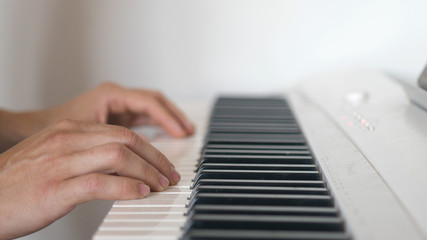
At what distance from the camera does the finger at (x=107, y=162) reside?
610 mm

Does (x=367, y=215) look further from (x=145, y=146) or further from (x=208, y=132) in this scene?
(x=208, y=132)

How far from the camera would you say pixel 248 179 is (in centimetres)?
65

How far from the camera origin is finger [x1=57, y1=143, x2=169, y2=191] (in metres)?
0.61

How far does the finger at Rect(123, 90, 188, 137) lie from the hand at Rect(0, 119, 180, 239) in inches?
12.4

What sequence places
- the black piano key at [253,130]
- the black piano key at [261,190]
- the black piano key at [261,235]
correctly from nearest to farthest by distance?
the black piano key at [261,235], the black piano key at [261,190], the black piano key at [253,130]

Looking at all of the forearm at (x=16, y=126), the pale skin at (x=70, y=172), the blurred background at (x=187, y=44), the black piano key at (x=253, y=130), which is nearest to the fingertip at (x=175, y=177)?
the pale skin at (x=70, y=172)

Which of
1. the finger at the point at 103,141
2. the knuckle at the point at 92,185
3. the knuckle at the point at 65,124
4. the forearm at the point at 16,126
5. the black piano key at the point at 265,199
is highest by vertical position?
the knuckle at the point at 65,124

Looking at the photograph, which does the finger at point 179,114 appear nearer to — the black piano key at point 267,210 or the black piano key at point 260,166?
the black piano key at point 260,166

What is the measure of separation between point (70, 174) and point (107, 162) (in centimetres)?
5

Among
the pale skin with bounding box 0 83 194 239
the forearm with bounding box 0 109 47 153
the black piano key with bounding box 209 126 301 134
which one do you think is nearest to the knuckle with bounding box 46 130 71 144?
the pale skin with bounding box 0 83 194 239

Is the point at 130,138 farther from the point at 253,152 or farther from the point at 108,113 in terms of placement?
the point at 108,113

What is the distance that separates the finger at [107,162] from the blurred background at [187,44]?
2.87ft

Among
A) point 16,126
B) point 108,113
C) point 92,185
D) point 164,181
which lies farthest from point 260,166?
point 16,126

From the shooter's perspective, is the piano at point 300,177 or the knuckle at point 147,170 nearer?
the piano at point 300,177
